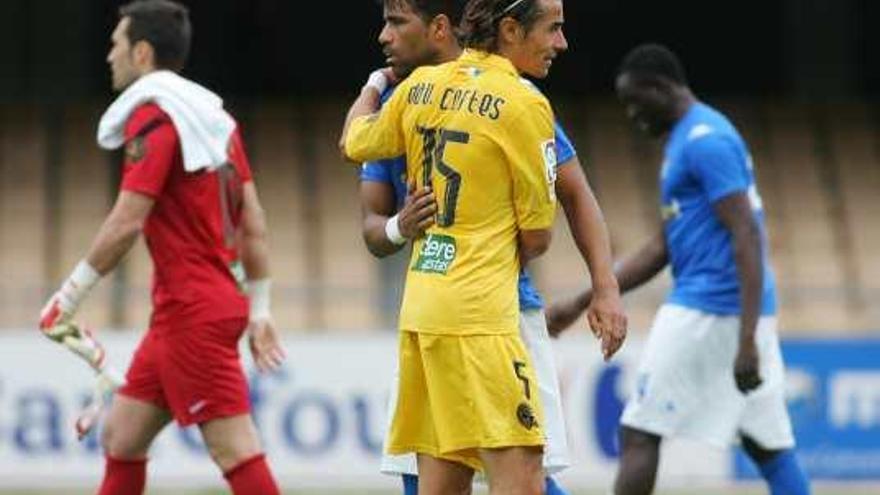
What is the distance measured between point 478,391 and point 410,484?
843 millimetres

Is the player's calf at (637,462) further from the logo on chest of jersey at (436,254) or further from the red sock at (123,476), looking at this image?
the logo on chest of jersey at (436,254)

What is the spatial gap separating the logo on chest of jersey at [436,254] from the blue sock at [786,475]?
10.0 ft

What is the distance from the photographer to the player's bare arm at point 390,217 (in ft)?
19.9

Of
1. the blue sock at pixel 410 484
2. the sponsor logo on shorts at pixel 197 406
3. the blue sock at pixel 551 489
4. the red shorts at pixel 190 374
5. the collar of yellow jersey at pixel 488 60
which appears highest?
the collar of yellow jersey at pixel 488 60

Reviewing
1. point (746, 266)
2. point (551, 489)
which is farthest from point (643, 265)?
point (551, 489)

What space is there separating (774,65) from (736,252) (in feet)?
38.7

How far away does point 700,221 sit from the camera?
8.79 m

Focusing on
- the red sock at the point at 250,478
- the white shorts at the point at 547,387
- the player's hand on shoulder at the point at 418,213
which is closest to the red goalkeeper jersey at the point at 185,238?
the red sock at the point at 250,478

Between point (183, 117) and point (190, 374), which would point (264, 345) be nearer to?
point (190, 374)

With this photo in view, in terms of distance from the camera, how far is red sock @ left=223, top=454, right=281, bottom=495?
751 centimetres

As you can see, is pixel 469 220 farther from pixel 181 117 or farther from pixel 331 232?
pixel 331 232

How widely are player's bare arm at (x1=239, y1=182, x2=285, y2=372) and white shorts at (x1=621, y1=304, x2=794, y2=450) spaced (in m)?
1.66

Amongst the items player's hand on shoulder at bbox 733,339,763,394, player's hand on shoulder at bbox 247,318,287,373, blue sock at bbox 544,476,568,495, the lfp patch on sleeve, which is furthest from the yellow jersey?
player's hand on shoulder at bbox 733,339,763,394

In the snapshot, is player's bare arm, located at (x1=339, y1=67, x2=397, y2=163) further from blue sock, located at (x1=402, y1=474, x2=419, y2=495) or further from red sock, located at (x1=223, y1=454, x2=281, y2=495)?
red sock, located at (x1=223, y1=454, x2=281, y2=495)
